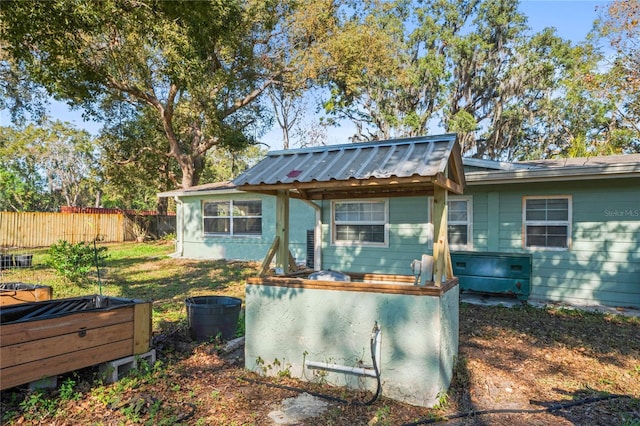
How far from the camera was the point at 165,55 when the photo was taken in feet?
28.2

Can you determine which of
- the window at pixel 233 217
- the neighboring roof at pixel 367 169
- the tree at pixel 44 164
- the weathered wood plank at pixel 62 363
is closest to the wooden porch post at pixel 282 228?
the neighboring roof at pixel 367 169

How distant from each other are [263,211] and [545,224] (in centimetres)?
793

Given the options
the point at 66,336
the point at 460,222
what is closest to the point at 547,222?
the point at 460,222

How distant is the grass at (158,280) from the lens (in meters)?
7.18

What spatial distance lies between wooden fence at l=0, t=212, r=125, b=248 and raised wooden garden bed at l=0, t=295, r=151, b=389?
1397 cm

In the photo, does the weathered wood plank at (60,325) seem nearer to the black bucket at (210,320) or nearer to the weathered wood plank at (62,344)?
the weathered wood plank at (62,344)

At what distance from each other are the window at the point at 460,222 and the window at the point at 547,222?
1.04m

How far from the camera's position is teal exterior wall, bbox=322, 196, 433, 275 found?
8.64 meters

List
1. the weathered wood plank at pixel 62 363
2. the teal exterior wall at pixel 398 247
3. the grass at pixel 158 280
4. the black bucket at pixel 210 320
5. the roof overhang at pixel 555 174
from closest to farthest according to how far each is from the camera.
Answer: the weathered wood plank at pixel 62 363
the black bucket at pixel 210 320
the roof overhang at pixel 555 174
the grass at pixel 158 280
the teal exterior wall at pixel 398 247

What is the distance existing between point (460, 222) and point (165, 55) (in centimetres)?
712

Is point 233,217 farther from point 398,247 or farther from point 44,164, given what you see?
point 44,164

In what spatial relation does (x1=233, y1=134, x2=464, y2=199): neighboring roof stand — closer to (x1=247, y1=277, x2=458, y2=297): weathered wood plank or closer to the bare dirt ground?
(x1=247, y1=277, x2=458, y2=297): weathered wood plank

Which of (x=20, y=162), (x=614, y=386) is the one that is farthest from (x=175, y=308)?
(x=20, y=162)

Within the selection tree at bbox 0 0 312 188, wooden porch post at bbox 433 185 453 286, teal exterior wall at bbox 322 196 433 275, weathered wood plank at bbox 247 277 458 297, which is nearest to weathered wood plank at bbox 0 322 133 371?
weathered wood plank at bbox 247 277 458 297
